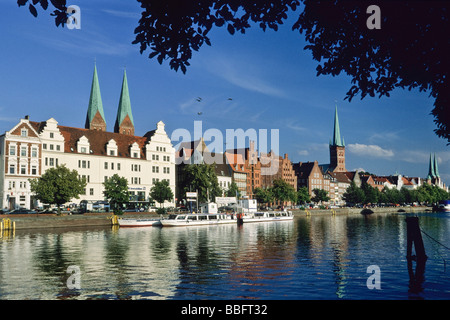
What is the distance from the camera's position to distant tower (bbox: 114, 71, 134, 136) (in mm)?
143625

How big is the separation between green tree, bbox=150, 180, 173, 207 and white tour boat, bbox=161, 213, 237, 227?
1903 centimetres

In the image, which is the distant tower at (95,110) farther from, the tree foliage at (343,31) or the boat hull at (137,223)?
the tree foliage at (343,31)

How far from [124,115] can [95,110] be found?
32.1 ft

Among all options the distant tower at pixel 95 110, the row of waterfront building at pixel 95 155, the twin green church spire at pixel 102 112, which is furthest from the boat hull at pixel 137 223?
the distant tower at pixel 95 110

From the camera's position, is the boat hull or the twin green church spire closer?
the boat hull

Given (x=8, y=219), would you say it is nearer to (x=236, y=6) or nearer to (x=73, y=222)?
(x=73, y=222)

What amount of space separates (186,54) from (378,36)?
4.80 meters

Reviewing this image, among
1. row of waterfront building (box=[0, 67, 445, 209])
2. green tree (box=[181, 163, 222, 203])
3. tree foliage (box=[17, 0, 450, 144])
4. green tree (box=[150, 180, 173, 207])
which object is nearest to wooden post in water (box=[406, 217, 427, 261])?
tree foliage (box=[17, 0, 450, 144])

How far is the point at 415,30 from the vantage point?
421 inches

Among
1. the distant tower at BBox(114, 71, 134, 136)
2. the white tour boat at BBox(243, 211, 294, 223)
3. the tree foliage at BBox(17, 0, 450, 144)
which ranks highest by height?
the distant tower at BBox(114, 71, 134, 136)

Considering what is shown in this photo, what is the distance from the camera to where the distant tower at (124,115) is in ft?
471

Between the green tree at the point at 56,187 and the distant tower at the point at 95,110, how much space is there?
60.3 metres

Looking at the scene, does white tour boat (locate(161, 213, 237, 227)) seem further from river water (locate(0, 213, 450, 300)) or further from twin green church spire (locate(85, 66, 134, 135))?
twin green church spire (locate(85, 66, 134, 135))

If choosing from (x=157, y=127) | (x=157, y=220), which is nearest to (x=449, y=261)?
(x=157, y=220)
